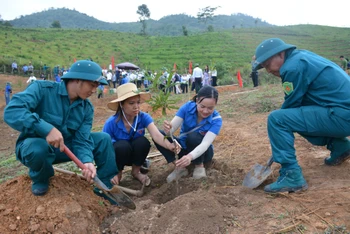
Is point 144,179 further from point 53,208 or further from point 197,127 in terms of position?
point 53,208

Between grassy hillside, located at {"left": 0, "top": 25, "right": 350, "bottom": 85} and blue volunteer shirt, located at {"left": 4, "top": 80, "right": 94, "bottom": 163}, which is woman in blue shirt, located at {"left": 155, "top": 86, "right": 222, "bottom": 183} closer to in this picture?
blue volunteer shirt, located at {"left": 4, "top": 80, "right": 94, "bottom": 163}

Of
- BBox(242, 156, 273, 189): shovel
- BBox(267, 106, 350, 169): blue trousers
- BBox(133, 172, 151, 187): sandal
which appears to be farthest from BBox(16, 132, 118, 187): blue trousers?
BBox(267, 106, 350, 169): blue trousers

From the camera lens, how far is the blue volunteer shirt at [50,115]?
2.32 meters

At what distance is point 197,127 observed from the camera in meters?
3.24

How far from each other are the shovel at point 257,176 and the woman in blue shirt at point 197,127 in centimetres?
48

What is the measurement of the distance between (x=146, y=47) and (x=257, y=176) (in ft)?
131

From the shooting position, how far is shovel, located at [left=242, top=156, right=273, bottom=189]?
283 centimetres

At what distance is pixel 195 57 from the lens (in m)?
35.0

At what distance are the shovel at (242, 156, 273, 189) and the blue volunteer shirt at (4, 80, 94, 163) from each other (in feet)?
4.61

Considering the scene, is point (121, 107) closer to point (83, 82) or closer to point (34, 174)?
point (83, 82)

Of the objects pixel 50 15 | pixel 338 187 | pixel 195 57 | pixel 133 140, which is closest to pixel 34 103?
pixel 133 140

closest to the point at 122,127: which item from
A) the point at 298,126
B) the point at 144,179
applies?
the point at 144,179

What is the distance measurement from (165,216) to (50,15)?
514 feet

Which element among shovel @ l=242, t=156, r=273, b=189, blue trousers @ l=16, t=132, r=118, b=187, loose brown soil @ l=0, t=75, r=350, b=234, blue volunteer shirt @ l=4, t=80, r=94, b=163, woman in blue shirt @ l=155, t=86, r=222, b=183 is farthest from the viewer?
woman in blue shirt @ l=155, t=86, r=222, b=183
